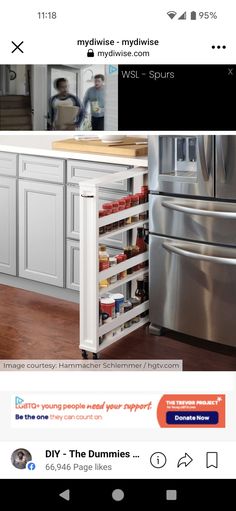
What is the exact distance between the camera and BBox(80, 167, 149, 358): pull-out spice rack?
2432 millimetres

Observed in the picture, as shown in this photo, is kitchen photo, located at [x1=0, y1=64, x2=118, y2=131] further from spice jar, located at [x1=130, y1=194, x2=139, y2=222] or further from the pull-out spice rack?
spice jar, located at [x1=130, y1=194, x2=139, y2=222]

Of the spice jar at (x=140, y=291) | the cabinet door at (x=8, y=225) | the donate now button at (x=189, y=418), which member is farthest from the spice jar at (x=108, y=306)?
the donate now button at (x=189, y=418)

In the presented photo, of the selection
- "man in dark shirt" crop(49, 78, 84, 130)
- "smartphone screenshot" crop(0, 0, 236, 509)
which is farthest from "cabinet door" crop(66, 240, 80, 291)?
"man in dark shirt" crop(49, 78, 84, 130)

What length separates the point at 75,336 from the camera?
282 centimetres

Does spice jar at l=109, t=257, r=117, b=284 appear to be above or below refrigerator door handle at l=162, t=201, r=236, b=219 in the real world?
below

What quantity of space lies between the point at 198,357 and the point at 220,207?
1.76 feet

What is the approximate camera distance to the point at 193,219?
264 centimetres

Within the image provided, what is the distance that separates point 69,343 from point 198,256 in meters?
0.58

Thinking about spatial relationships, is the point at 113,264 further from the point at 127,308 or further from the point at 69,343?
the point at 69,343

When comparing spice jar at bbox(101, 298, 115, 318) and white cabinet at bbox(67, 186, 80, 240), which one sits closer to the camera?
spice jar at bbox(101, 298, 115, 318)
